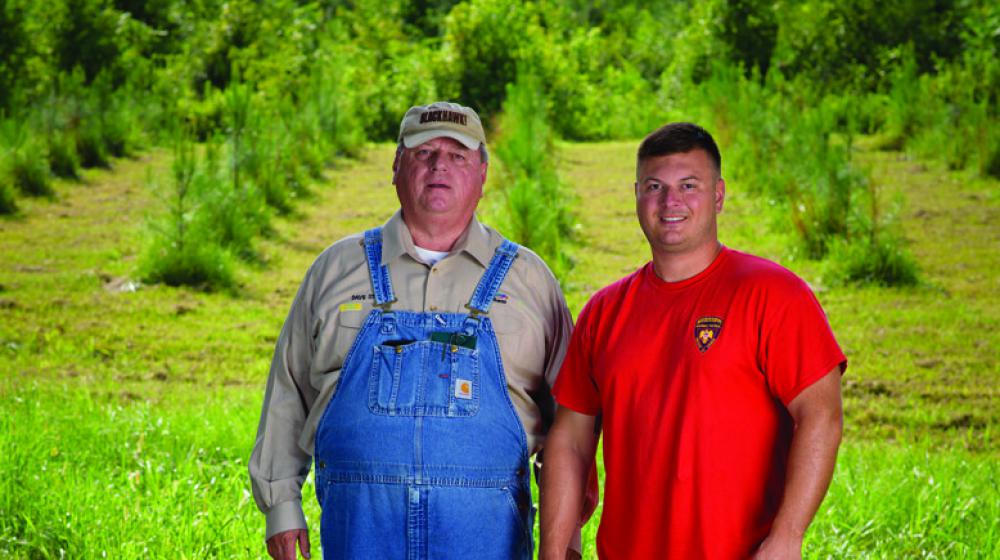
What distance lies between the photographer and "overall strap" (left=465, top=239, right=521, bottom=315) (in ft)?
7.13

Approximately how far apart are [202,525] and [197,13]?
15845 mm

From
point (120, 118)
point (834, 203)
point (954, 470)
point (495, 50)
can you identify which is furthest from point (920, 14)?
point (954, 470)

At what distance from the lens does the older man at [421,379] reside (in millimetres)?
2082

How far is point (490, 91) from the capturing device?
15.3 m

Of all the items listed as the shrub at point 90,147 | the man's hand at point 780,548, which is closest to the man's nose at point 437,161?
the man's hand at point 780,548

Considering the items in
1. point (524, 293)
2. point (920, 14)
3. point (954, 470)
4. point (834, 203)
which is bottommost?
point (954, 470)

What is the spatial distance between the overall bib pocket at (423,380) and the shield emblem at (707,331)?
0.48 m

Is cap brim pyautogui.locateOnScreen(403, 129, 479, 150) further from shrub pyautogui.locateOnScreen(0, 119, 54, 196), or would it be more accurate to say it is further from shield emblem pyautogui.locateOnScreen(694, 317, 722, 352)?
shrub pyautogui.locateOnScreen(0, 119, 54, 196)

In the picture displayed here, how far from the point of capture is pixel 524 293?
2227 millimetres

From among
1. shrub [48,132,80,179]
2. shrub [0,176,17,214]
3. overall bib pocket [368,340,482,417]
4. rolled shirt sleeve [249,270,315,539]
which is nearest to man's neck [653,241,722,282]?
overall bib pocket [368,340,482,417]

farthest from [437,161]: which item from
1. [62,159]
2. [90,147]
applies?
[90,147]

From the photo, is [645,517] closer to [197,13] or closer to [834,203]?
[834,203]

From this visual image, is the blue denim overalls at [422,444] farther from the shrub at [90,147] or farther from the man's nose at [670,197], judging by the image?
the shrub at [90,147]

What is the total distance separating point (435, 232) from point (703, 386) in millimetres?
675
